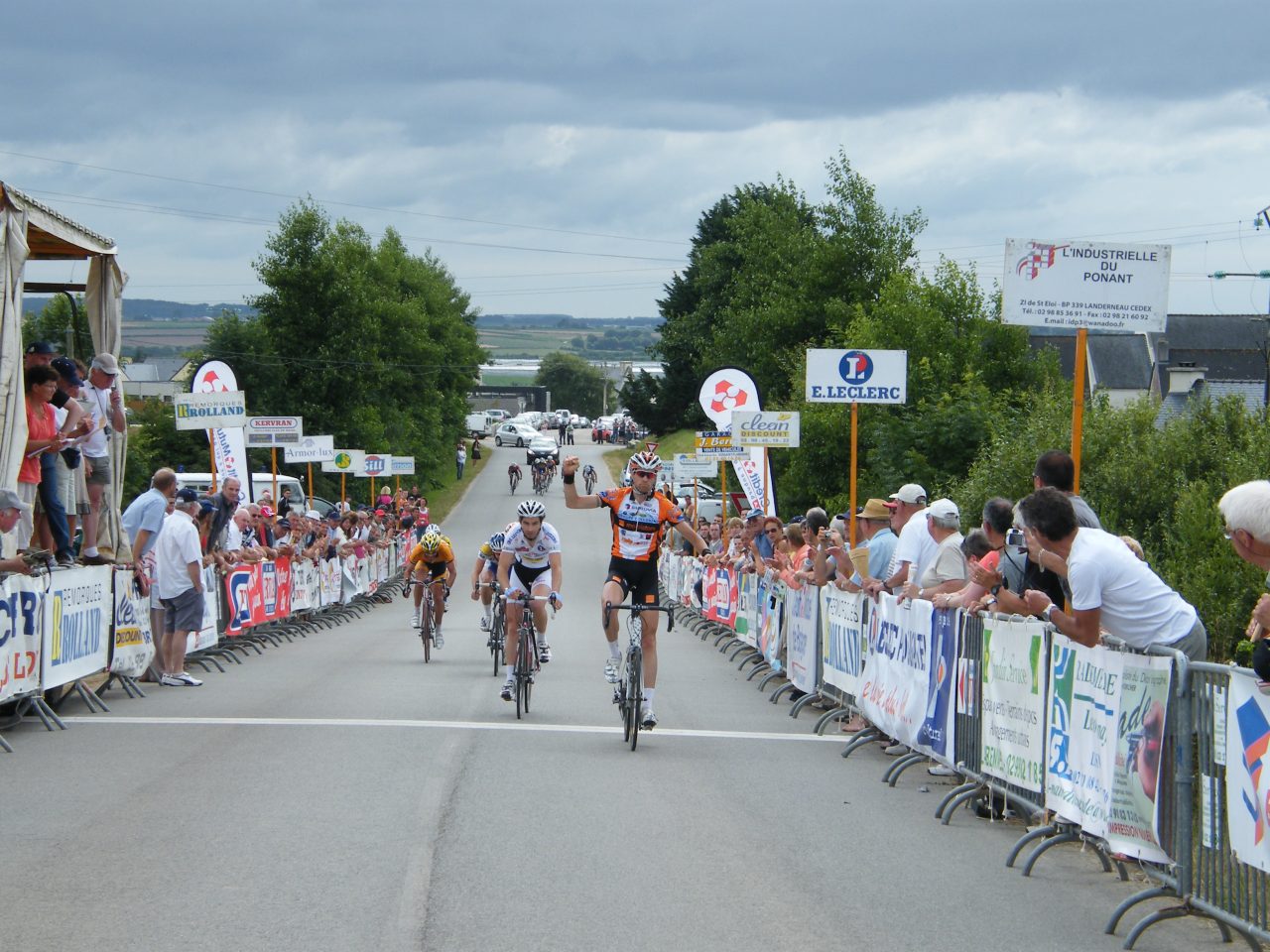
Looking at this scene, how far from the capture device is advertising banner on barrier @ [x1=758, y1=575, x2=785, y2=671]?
16312 millimetres

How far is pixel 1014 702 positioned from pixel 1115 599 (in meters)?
1.25

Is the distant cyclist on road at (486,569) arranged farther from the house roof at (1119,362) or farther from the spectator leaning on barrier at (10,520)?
the house roof at (1119,362)

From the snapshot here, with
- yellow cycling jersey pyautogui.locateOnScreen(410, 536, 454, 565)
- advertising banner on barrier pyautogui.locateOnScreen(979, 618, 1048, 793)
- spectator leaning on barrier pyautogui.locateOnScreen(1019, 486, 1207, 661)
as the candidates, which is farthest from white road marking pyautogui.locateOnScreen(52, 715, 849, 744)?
yellow cycling jersey pyautogui.locateOnScreen(410, 536, 454, 565)

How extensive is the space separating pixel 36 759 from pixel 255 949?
5065 millimetres

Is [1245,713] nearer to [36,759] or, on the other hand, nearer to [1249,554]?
[1249,554]

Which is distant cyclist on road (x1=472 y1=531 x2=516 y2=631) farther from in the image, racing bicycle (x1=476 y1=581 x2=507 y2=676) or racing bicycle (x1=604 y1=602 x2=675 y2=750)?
racing bicycle (x1=604 y1=602 x2=675 y2=750)

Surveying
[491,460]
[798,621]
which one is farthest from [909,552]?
[491,460]

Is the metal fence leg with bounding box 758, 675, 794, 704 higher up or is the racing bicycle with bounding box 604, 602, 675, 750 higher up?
the racing bicycle with bounding box 604, 602, 675, 750

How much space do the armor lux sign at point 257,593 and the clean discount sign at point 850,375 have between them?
7.70 meters

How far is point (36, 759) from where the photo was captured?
10.0 metres

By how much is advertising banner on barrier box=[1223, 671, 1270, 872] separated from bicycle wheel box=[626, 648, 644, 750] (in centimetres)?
538

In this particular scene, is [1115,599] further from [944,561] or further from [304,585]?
[304,585]

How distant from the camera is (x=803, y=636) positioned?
47.7ft

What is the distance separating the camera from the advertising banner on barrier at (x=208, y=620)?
16938 mm
